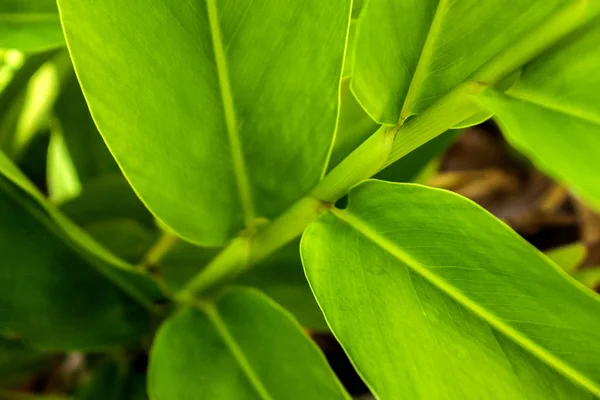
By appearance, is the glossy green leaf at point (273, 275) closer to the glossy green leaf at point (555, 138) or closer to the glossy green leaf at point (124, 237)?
the glossy green leaf at point (124, 237)

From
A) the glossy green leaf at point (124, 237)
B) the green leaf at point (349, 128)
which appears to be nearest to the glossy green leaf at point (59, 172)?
the glossy green leaf at point (124, 237)

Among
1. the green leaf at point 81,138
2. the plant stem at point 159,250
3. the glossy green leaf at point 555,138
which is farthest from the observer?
the green leaf at point 81,138

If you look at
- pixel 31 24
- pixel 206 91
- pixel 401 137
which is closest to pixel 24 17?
pixel 31 24

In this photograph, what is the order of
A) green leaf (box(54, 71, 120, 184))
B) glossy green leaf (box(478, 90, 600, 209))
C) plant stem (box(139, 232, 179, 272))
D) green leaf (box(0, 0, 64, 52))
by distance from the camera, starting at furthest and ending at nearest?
1. green leaf (box(54, 71, 120, 184))
2. plant stem (box(139, 232, 179, 272))
3. green leaf (box(0, 0, 64, 52))
4. glossy green leaf (box(478, 90, 600, 209))

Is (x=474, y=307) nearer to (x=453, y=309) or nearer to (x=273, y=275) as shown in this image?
(x=453, y=309)

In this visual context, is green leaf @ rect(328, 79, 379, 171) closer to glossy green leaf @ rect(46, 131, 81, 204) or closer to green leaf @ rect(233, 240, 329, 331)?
green leaf @ rect(233, 240, 329, 331)

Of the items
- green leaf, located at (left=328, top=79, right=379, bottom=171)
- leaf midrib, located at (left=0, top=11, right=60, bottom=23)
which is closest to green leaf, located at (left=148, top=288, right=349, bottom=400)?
green leaf, located at (left=328, top=79, right=379, bottom=171)
